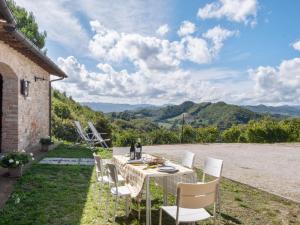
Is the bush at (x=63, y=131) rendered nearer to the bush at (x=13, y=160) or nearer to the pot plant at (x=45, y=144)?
the pot plant at (x=45, y=144)

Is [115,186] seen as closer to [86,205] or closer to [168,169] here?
[168,169]

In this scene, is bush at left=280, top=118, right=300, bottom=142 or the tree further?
the tree

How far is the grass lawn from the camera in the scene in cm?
399

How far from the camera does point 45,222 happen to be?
12.6 feet

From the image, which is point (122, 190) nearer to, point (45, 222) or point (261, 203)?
point (45, 222)

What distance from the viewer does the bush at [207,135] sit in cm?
1564

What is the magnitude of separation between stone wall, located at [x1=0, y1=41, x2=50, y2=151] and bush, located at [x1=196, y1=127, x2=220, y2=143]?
8.07 metres

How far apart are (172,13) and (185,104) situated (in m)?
65.1

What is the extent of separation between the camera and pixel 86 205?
453 cm

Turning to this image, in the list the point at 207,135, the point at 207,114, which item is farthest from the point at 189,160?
the point at 207,114

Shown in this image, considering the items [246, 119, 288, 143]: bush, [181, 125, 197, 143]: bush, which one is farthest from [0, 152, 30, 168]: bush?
[246, 119, 288, 143]: bush

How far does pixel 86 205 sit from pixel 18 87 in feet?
14.8

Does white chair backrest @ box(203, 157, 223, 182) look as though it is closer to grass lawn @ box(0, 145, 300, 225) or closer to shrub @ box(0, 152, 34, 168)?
grass lawn @ box(0, 145, 300, 225)

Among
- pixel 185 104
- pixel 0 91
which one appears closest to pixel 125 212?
pixel 0 91
